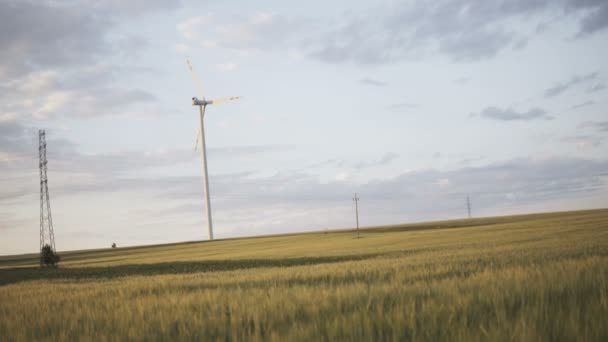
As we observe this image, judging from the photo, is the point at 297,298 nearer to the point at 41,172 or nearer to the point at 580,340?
the point at 580,340

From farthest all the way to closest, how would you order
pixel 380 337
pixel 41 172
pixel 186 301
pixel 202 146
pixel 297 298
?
1. pixel 202 146
2. pixel 41 172
3. pixel 186 301
4. pixel 297 298
5. pixel 380 337

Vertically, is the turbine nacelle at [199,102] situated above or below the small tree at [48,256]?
above

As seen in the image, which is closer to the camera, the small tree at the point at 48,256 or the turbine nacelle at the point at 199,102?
the small tree at the point at 48,256

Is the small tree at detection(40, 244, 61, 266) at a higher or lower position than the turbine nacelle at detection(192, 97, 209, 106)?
lower

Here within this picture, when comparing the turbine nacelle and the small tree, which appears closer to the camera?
the small tree

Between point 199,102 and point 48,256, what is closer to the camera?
point 48,256

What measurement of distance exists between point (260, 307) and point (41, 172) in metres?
67.9

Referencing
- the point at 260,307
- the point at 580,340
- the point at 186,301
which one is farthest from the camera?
the point at 186,301

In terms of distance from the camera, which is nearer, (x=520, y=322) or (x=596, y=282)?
(x=520, y=322)

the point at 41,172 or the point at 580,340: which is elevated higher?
the point at 41,172

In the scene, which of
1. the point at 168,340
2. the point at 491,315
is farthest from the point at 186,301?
the point at 491,315

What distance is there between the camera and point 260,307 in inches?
221

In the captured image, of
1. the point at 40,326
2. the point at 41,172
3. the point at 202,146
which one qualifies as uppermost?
the point at 202,146

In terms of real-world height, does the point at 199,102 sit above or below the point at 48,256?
above
